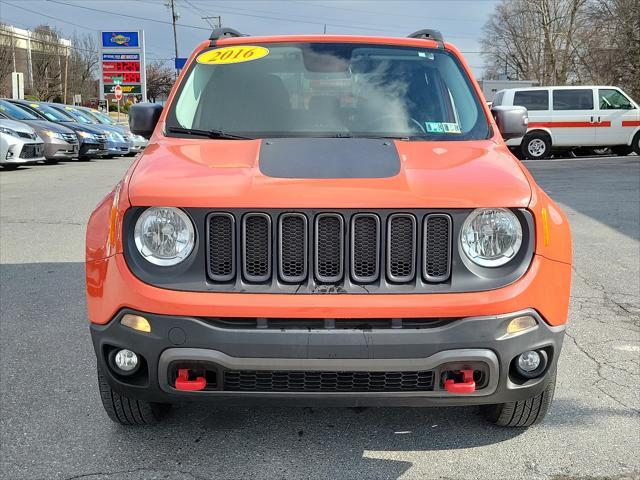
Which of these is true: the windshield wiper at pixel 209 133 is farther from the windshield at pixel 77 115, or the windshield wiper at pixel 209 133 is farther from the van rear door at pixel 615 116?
the windshield at pixel 77 115

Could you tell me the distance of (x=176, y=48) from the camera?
2591 inches

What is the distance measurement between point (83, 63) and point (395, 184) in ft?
245

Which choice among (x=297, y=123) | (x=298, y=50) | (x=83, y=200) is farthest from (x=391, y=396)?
(x=83, y=200)

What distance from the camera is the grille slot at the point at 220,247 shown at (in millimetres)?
2576

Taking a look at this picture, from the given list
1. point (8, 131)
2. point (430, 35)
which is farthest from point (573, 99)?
point (430, 35)

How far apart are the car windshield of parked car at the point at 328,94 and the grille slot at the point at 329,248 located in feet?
3.35

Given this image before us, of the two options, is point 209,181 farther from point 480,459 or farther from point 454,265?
point 480,459

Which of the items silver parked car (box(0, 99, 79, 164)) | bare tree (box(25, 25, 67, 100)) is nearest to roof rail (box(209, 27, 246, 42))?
silver parked car (box(0, 99, 79, 164))

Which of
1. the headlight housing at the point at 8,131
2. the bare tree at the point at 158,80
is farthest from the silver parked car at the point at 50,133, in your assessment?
the bare tree at the point at 158,80

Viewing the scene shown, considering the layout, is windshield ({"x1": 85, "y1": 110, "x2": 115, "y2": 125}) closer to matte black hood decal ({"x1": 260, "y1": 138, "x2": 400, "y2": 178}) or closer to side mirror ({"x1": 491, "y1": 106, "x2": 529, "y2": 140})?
side mirror ({"x1": 491, "y1": 106, "x2": 529, "y2": 140})

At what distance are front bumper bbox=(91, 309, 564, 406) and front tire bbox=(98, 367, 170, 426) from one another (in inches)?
19.2

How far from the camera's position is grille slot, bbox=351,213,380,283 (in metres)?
2.56

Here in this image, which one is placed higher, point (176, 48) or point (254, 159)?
point (176, 48)

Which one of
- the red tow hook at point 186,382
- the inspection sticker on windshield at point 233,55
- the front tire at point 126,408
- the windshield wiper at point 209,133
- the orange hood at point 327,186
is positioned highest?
the inspection sticker on windshield at point 233,55
